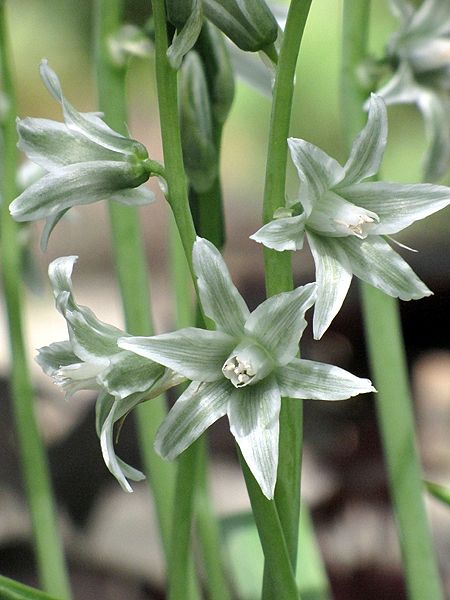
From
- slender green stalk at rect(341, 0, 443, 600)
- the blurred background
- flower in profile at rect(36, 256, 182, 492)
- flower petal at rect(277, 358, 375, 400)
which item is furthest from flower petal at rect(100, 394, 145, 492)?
the blurred background

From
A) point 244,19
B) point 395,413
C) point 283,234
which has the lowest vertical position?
point 395,413

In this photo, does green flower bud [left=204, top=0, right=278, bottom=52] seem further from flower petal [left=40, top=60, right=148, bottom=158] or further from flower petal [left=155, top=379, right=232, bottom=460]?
flower petal [left=155, top=379, right=232, bottom=460]

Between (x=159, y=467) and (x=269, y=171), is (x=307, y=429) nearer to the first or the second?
(x=159, y=467)

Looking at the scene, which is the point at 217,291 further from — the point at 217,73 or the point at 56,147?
the point at 217,73

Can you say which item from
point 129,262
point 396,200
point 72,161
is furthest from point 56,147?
point 129,262

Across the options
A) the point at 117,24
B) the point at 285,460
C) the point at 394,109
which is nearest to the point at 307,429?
the point at 394,109

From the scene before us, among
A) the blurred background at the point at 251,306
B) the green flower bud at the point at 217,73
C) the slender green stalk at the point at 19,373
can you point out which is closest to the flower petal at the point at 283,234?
the green flower bud at the point at 217,73
